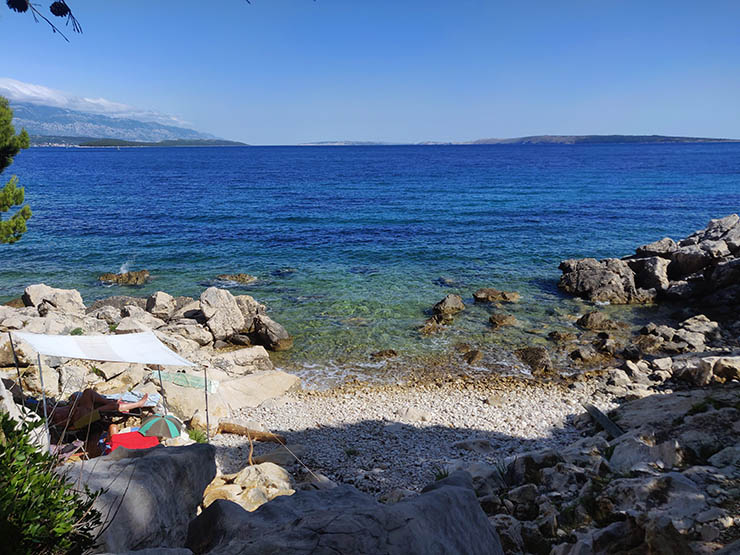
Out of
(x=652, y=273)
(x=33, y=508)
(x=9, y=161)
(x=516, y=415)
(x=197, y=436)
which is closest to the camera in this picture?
(x=33, y=508)

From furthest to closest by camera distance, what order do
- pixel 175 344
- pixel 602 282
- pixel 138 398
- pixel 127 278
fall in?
pixel 127 278
pixel 602 282
pixel 175 344
pixel 138 398

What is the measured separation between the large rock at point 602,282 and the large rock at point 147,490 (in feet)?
73.2

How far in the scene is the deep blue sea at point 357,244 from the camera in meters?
21.7

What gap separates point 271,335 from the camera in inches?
763

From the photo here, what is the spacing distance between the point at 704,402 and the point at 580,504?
5.38 m

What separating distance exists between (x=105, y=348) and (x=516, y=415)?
36.4 feet

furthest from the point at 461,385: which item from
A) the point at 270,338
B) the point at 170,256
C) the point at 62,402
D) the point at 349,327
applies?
the point at 170,256

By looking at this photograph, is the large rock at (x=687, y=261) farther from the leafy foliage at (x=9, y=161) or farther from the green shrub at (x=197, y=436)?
the leafy foliage at (x=9, y=161)

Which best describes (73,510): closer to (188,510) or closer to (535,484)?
(188,510)

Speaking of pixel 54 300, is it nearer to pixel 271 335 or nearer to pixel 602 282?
pixel 271 335

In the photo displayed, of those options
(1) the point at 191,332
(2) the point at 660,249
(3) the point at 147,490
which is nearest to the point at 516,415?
(3) the point at 147,490

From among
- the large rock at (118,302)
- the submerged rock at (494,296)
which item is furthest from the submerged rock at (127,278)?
the submerged rock at (494,296)

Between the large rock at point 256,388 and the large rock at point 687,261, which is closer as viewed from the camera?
the large rock at point 256,388

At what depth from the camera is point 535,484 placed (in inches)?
338
